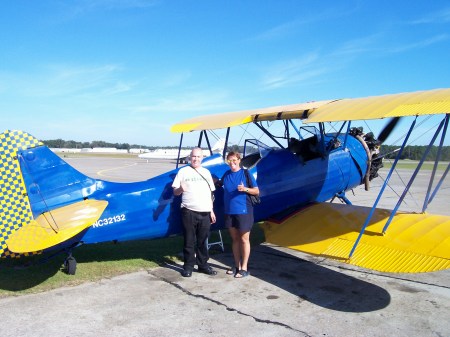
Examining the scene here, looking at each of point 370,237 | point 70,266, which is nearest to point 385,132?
point 370,237

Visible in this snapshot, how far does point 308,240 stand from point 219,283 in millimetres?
1268

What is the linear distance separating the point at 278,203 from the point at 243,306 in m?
2.20

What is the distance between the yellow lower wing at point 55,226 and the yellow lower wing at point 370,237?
240 cm

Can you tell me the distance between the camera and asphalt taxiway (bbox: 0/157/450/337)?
11.5 ft

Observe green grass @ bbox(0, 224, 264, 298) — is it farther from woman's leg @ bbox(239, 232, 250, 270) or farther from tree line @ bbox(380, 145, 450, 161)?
tree line @ bbox(380, 145, 450, 161)

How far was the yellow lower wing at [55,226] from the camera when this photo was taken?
379 cm

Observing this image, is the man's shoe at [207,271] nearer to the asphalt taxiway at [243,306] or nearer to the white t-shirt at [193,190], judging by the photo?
the asphalt taxiway at [243,306]

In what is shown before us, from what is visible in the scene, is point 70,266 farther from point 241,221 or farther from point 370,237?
point 370,237

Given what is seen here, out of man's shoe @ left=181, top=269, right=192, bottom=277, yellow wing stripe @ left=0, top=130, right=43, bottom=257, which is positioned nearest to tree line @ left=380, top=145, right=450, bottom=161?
man's shoe @ left=181, top=269, right=192, bottom=277

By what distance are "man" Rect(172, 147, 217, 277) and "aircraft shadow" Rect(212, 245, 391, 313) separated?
89cm

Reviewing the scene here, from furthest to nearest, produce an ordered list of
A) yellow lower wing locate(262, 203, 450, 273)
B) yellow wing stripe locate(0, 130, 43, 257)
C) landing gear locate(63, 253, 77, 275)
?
landing gear locate(63, 253, 77, 275)
yellow wing stripe locate(0, 130, 43, 257)
yellow lower wing locate(262, 203, 450, 273)

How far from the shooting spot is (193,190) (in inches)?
194

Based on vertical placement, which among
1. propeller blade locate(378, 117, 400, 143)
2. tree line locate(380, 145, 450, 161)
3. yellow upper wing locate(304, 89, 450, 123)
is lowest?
tree line locate(380, 145, 450, 161)

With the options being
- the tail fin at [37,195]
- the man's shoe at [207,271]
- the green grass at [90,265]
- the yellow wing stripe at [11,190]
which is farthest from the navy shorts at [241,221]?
Answer: the yellow wing stripe at [11,190]
